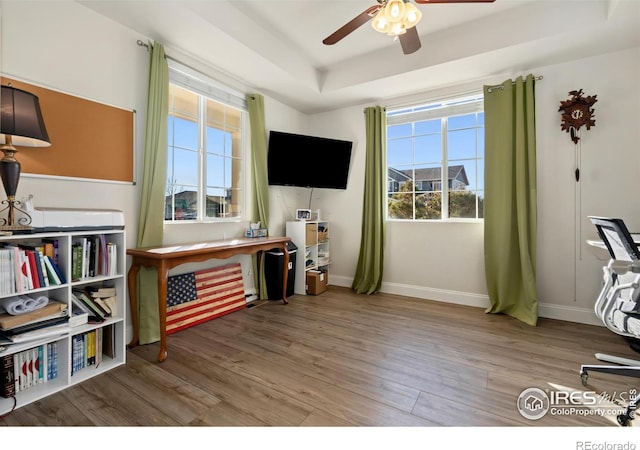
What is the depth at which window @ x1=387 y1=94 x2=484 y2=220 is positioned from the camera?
338 cm

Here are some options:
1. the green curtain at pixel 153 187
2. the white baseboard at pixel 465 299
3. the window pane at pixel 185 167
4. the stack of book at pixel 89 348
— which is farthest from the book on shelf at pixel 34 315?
the white baseboard at pixel 465 299

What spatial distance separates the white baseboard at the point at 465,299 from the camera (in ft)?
9.20

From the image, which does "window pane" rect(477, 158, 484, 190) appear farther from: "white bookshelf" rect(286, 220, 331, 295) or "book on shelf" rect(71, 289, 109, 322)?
"book on shelf" rect(71, 289, 109, 322)

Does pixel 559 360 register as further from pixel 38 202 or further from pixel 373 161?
pixel 38 202

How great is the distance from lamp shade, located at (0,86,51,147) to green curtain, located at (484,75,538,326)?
3.76 m

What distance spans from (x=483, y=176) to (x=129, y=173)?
3.57 m

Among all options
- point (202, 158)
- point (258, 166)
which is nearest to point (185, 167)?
point (202, 158)

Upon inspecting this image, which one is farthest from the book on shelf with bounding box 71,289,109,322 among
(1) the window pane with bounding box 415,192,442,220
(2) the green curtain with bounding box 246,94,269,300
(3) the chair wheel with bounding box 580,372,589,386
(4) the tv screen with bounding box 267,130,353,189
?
(1) the window pane with bounding box 415,192,442,220

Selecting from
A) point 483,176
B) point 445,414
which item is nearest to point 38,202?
point 445,414

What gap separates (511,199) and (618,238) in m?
1.38

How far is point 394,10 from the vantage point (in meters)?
1.76

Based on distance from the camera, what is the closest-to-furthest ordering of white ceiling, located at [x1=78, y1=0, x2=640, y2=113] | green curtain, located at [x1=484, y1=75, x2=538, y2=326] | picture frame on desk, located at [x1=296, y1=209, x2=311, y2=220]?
white ceiling, located at [x1=78, y1=0, x2=640, y2=113] → green curtain, located at [x1=484, y1=75, x2=538, y2=326] → picture frame on desk, located at [x1=296, y1=209, x2=311, y2=220]

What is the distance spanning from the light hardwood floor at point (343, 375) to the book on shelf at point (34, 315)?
451 mm
